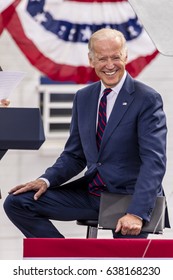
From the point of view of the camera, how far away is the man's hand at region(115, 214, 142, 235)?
2.61 m

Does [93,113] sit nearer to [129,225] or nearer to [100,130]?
[100,130]

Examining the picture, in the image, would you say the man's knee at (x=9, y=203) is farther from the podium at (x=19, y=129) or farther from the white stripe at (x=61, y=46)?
the white stripe at (x=61, y=46)

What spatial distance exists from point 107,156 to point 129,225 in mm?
307

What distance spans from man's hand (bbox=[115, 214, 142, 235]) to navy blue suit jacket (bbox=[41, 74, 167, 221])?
0.08ft

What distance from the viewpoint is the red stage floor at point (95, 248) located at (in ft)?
7.42

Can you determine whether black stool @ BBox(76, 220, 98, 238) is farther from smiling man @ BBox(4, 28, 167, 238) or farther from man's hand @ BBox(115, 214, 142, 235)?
man's hand @ BBox(115, 214, 142, 235)

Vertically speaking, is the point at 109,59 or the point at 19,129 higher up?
the point at 109,59

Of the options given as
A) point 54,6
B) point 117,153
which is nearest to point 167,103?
point 54,6

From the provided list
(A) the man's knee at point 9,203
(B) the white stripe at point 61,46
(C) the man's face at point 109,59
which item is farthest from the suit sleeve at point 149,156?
(B) the white stripe at point 61,46

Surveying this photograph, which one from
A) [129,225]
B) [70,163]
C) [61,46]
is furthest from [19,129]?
[61,46]

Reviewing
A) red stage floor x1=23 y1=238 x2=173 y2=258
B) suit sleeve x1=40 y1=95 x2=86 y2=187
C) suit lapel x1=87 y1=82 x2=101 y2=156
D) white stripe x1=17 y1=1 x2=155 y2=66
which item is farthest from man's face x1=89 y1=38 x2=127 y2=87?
white stripe x1=17 y1=1 x2=155 y2=66

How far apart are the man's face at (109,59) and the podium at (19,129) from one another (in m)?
0.55

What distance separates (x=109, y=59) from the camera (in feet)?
8.87
